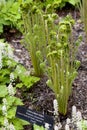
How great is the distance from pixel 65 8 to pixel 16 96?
4.96 ft

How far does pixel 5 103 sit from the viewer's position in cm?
240

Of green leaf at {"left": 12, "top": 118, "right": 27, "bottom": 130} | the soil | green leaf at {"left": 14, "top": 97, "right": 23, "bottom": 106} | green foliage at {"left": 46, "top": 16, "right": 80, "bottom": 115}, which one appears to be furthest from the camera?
the soil

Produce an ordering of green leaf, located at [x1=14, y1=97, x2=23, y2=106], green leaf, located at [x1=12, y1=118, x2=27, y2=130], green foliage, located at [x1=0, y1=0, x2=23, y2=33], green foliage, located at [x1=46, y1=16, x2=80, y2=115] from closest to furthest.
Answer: green foliage, located at [x1=46, y1=16, x2=80, y2=115], green leaf, located at [x1=12, y1=118, x2=27, y2=130], green leaf, located at [x1=14, y1=97, x2=23, y2=106], green foliage, located at [x1=0, y1=0, x2=23, y2=33]

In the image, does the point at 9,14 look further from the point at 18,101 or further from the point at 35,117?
the point at 35,117

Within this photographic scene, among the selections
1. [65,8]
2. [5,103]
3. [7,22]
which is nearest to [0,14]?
[7,22]

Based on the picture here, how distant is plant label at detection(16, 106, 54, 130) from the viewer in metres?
2.29

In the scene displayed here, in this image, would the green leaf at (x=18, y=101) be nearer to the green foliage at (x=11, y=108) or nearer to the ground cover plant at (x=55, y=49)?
the green foliage at (x=11, y=108)

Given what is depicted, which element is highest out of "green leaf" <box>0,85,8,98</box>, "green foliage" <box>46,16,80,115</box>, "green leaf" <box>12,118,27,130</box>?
"green foliage" <box>46,16,80,115</box>

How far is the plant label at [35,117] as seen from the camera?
7.52 ft

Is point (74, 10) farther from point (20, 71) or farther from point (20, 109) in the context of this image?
point (20, 109)

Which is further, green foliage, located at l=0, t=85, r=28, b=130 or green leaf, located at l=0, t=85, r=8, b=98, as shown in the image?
green leaf, located at l=0, t=85, r=8, b=98

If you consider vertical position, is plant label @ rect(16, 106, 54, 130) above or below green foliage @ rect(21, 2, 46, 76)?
below

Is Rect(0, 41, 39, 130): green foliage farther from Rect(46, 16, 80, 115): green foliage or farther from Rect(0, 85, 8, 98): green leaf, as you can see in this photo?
Rect(46, 16, 80, 115): green foliage

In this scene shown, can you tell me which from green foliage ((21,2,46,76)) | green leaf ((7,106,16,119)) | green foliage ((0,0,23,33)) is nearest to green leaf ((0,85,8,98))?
green leaf ((7,106,16,119))
